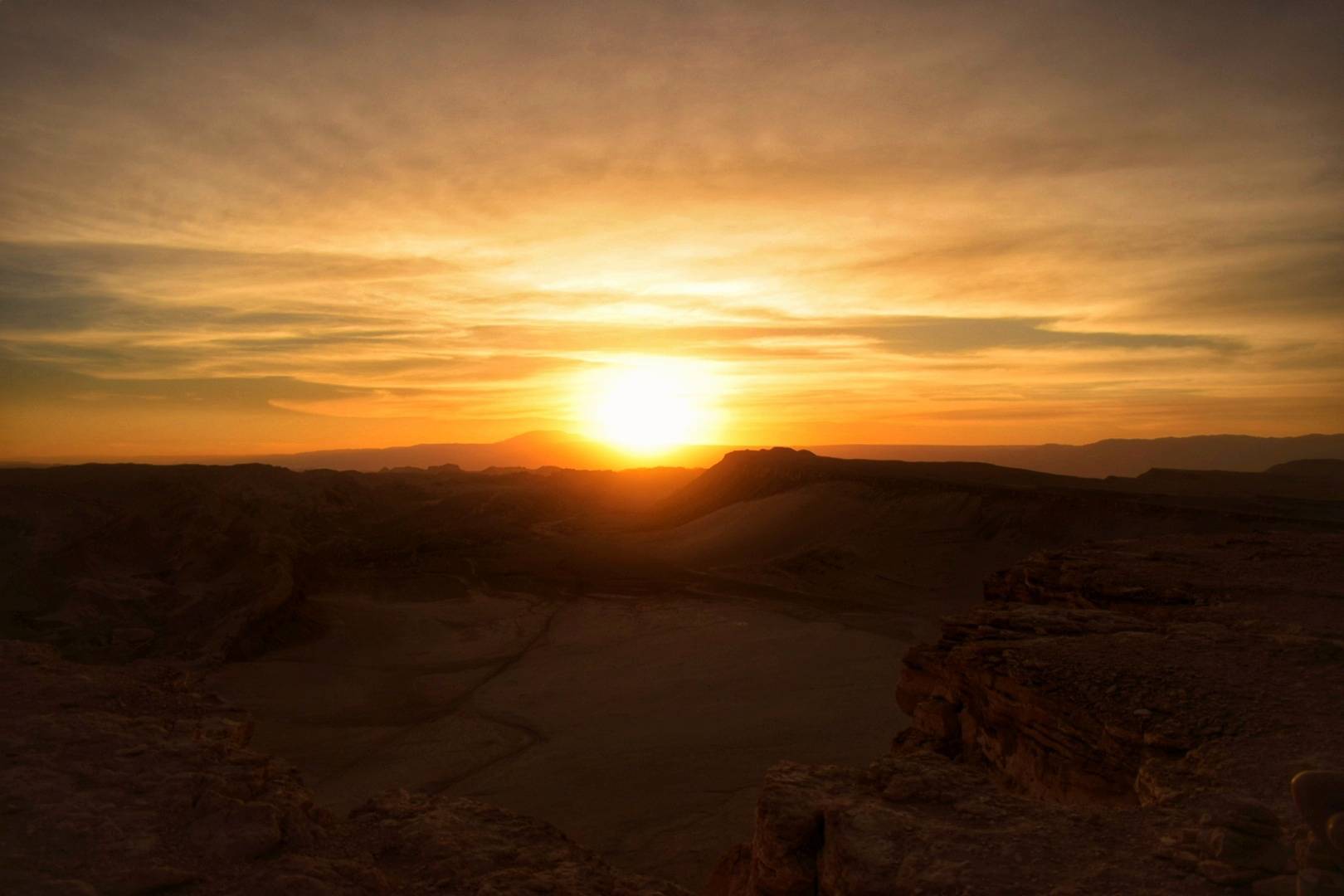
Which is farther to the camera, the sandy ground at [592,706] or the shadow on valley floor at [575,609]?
the shadow on valley floor at [575,609]

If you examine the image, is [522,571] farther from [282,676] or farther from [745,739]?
[745,739]

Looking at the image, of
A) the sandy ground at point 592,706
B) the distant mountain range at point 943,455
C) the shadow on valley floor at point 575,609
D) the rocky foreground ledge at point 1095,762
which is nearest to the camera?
the rocky foreground ledge at point 1095,762

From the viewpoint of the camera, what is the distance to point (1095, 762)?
5035 millimetres

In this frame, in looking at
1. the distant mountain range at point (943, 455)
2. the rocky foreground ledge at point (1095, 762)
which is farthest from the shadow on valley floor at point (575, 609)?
the distant mountain range at point (943, 455)

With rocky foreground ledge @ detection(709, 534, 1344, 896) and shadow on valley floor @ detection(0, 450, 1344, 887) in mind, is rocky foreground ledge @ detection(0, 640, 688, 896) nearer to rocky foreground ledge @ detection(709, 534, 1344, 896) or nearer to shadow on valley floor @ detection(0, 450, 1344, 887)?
rocky foreground ledge @ detection(709, 534, 1344, 896)

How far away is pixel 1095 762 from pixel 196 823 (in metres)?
5.18

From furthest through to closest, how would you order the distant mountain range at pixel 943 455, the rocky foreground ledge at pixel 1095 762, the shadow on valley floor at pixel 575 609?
the distant mountain range at pixel 943 455
the shadow on valley floor at pixel 575 609
the rocky foreground ledge at pixel 1095 762

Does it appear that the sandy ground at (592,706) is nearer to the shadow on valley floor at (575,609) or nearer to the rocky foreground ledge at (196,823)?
the shadow on valley floor at (575,609)

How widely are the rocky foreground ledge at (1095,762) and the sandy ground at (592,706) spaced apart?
362 centimetres

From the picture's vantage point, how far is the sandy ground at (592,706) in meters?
9.83

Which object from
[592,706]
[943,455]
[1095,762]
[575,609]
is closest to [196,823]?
[1095,762]

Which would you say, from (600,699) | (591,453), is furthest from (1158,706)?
(591,453)

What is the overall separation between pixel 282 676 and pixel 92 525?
1152 cm

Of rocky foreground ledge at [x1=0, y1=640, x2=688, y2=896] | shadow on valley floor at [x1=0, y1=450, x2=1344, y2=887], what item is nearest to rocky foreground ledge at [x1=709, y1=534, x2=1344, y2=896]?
rocky foreground ledge at [x1=0, y1=640, x2=688, y2=896]
